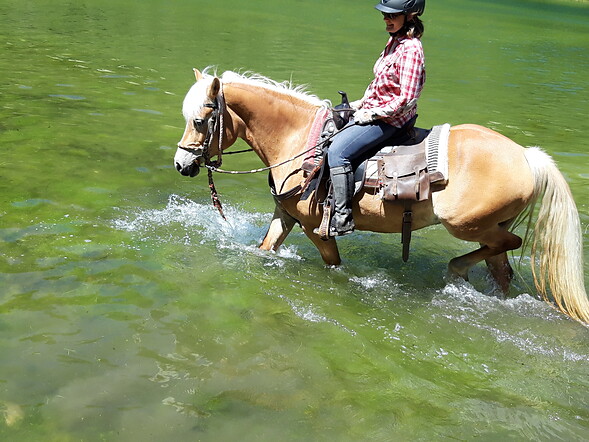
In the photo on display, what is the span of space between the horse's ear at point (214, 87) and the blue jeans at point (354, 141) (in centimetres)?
122

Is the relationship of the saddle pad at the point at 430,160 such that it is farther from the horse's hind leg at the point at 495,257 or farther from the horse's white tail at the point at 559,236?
the horse's hind leg at the point at 495,257

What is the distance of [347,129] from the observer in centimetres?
623

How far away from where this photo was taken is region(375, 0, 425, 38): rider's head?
5.66m

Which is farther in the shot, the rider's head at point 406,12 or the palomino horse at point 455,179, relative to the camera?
the palomino horse at point 455,179

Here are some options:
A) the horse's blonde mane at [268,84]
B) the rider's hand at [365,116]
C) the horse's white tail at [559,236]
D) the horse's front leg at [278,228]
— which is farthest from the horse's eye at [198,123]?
the horse's white tail at [559,236]

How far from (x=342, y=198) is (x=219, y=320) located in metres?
1.65

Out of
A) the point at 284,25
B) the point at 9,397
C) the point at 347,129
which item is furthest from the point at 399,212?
the point at 284,25

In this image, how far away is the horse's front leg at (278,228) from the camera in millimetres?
7039

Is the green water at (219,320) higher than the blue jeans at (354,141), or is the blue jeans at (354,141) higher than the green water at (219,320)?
the blue jeans at (354,141)

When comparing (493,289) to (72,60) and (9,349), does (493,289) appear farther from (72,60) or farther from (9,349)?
(72,60)

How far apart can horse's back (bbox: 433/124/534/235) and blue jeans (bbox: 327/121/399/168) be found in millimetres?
690

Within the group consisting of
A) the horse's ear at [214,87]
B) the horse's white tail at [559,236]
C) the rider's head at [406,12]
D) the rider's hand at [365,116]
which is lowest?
the horse's white tail at [559,236]

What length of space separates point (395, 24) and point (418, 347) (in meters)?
2.96

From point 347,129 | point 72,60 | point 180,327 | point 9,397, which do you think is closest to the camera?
point 9,397
